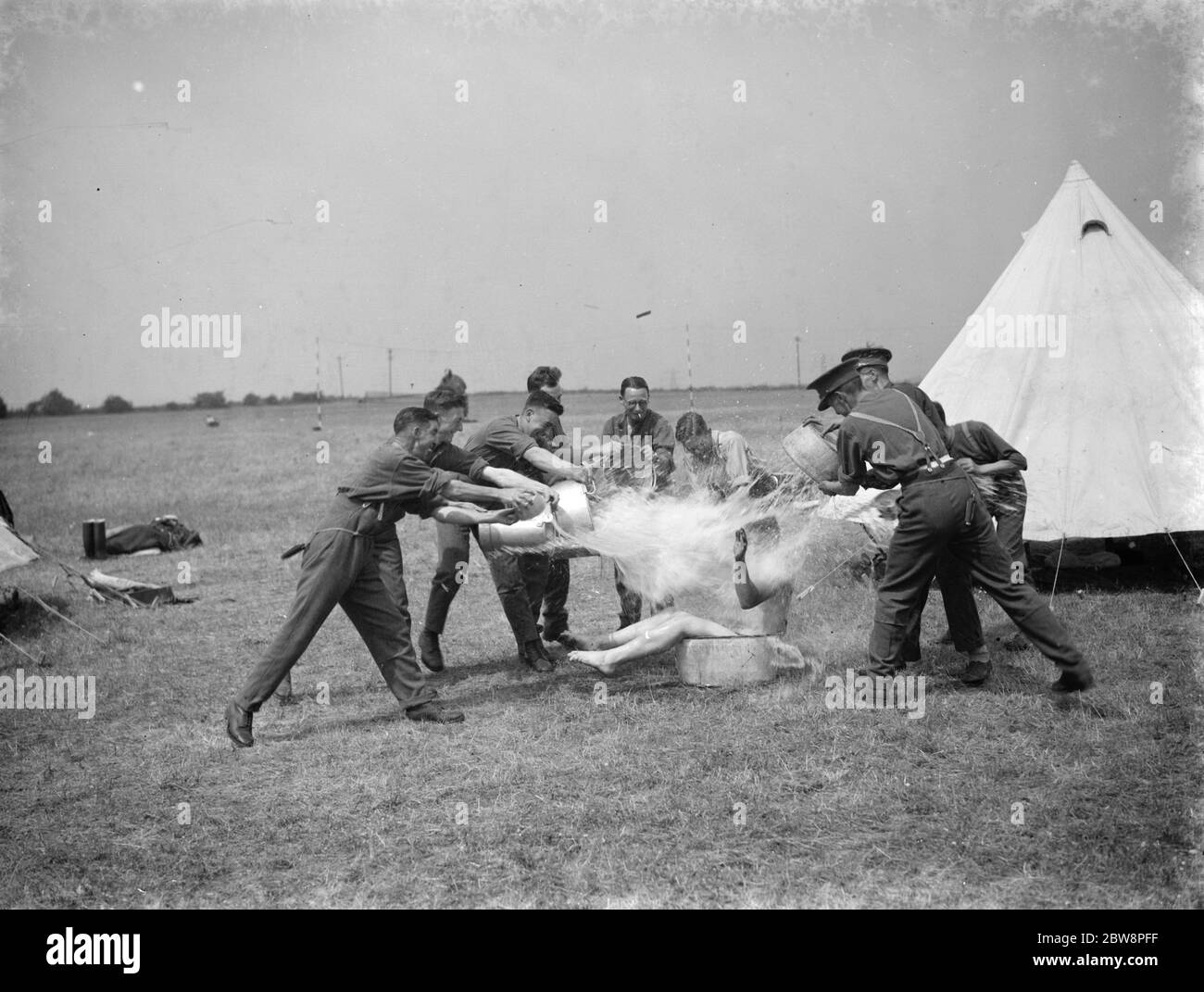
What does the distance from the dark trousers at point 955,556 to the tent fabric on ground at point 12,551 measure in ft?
25.3

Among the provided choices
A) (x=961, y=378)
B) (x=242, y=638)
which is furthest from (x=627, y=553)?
(x=961, y=378)

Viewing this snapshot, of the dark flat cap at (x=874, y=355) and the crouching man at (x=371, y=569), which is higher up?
the dark flat cap at (x=874, y=355)

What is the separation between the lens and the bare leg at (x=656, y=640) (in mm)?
6875

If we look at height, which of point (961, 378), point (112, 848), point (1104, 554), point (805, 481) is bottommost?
point (112, 848)

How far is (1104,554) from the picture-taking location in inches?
386

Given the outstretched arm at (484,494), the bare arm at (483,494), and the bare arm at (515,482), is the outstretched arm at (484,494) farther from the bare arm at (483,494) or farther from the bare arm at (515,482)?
the bare arm at (515,482)

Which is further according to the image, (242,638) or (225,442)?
(225,442)

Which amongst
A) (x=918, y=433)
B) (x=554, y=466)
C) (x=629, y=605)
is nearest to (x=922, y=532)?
(x=918, y=433)

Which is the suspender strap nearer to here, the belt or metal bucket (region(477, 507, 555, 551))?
the belt

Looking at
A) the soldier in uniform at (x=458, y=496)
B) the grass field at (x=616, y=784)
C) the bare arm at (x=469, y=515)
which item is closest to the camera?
the grass field at (x=616, y=784)

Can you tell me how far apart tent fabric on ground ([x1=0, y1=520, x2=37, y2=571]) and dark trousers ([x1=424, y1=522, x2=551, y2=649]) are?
4.32 m

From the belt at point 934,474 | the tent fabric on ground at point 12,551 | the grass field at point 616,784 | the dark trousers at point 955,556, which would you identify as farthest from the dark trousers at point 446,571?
the tent fabric on ground at point 12,551

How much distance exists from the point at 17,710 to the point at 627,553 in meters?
4.36

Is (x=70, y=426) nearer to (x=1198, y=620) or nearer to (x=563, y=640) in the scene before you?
(x=563, y=640)
